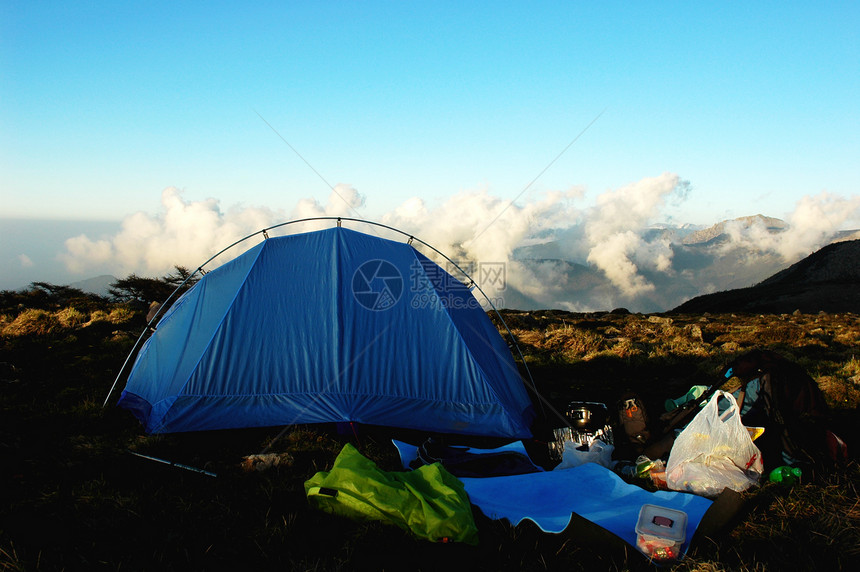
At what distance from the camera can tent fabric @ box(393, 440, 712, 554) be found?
381cm

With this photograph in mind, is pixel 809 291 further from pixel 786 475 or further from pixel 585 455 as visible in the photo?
pixel 585 455

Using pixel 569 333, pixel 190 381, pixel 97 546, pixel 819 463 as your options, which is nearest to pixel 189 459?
pixel 190 381

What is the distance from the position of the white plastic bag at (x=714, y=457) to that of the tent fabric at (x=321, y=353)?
187 cm

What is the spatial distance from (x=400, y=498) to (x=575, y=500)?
5.08 feet

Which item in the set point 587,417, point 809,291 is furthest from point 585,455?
point 809,291

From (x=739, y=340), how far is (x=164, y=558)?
15093 mm

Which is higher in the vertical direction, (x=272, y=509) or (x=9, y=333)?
(x=9, y=333)

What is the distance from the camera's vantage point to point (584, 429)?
19.7 feet

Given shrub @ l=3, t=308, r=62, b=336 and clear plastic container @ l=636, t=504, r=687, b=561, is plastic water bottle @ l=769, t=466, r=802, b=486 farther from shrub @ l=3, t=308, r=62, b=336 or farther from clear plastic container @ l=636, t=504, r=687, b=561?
shrub @ l=3, t=308, r=62, b=336

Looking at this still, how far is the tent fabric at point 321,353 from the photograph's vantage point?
5.72m

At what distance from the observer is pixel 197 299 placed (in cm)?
630

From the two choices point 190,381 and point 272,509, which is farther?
point 190,381

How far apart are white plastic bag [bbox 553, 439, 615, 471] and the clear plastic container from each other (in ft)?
4.59

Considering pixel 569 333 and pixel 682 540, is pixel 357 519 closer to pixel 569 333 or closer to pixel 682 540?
pixel 682 540
